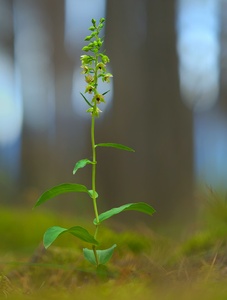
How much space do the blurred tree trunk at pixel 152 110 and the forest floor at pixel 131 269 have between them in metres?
2.43

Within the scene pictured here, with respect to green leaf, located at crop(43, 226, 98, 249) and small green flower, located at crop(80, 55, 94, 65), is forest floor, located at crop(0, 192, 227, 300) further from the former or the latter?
small green flower, located at crop(80, 55, 94, 65)

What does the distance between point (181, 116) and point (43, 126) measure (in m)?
3.98

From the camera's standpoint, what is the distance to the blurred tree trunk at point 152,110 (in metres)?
5.34

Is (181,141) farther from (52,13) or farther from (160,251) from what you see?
(52,13)

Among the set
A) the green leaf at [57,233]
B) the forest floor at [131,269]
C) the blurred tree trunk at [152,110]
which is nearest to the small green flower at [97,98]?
the green leaf at [57,233]

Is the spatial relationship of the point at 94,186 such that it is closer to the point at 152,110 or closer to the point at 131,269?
the point at 131,269

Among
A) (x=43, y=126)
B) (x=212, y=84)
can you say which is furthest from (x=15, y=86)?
(x=212, y=84)

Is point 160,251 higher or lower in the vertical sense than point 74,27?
lower

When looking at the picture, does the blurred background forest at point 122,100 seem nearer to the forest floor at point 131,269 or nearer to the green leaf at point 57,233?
the forest floor at point 131,269

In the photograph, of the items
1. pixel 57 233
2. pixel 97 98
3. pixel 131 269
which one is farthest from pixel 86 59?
pixel 131 269

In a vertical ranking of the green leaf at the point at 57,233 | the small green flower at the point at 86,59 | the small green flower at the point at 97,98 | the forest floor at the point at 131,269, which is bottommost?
the forest floor at the point at 131,269

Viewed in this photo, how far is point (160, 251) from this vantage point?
7.40ft

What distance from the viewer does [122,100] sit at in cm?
552

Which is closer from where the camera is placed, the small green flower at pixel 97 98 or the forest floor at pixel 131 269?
the forest floor at pixel 131 269
